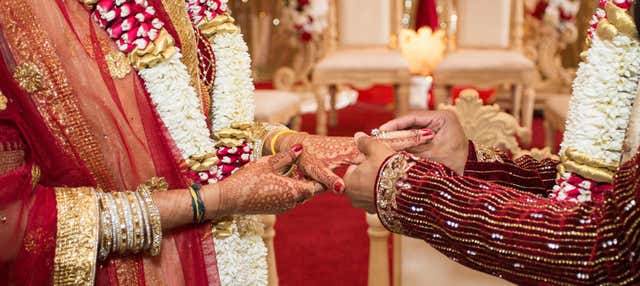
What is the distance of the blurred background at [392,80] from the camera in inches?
77.9

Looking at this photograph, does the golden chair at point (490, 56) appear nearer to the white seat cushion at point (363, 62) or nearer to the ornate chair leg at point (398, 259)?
the white seat cushion at point (363, 62)

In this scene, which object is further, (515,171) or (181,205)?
(515,171)

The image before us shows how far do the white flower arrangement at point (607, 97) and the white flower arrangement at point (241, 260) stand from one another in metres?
0.69

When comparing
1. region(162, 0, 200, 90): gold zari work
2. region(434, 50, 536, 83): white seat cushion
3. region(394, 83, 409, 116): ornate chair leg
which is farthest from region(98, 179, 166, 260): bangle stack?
region(394, 83, 409, 116): ornate chair leg

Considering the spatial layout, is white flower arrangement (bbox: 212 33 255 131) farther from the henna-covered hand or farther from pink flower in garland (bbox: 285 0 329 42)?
pink flower in garland (bbox: 285 0 329 42)

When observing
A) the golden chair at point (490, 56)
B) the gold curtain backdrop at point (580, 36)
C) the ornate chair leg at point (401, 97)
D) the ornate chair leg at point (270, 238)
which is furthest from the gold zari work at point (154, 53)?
the gold curtain backdrop at point (580, 36)

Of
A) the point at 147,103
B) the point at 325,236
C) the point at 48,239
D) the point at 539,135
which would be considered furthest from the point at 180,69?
the point at 539,135

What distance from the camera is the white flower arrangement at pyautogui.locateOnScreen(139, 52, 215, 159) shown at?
51.8 inches

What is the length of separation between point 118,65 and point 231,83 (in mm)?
348

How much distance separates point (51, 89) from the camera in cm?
121

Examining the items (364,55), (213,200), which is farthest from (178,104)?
(364,55)

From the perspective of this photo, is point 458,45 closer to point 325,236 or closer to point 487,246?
point 325,236

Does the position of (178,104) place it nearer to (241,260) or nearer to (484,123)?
(241,260)

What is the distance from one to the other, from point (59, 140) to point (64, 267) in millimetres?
223
